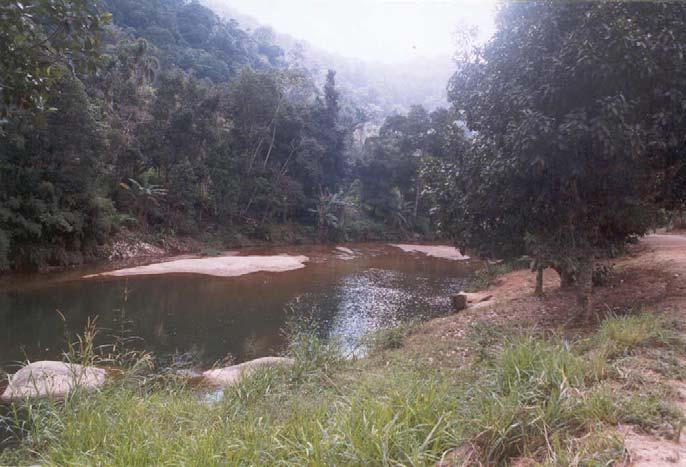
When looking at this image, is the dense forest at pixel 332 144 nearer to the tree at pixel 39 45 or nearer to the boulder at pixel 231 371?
the tree at pixel 39 45

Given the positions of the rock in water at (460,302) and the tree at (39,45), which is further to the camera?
the rock in water at (460,302)

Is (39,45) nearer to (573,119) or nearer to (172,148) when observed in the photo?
(573,119)

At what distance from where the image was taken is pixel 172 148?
997 inches

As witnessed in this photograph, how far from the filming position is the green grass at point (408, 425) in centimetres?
281

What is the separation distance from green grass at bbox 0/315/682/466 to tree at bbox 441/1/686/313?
2.82m

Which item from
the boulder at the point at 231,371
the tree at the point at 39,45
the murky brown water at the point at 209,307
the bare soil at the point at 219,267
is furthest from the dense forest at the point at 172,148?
the boulder at the point at 231,371

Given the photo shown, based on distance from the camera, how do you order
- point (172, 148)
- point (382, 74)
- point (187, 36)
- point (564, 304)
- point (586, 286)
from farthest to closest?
point (382, 74) → point (187, 36) → point (172, 148) → point (564, 304) → point (586, 286)

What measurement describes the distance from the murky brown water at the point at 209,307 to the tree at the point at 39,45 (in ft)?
18.3

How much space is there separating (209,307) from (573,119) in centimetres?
1067

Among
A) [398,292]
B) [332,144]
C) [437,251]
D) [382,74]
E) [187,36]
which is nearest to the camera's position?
[398,292]

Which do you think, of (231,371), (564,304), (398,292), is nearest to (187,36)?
(398,292)

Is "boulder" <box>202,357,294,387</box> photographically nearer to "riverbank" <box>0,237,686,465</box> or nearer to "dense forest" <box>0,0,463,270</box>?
"riverbank" <box>0,237,686,465</box>

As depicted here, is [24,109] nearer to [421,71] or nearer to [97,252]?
[97,252]

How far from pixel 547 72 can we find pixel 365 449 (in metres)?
5.59
